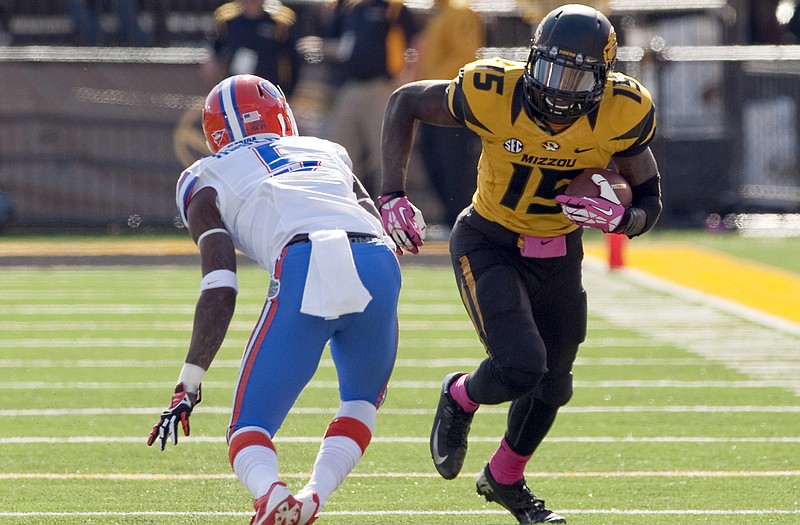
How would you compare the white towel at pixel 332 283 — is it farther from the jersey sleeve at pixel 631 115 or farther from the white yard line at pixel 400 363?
the white yard line at pixel 400 363

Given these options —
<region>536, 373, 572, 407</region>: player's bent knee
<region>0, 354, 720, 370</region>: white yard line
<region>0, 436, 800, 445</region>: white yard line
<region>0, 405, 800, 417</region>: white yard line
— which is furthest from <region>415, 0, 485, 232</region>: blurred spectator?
<region>536, 373, 572, 407</region>: player's bent knee

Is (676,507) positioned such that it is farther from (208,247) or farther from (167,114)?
(167,114)

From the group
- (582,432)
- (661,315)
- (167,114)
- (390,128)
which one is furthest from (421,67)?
(390,128)

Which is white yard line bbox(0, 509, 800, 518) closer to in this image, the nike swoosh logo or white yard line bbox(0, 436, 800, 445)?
the nike swoosh logo

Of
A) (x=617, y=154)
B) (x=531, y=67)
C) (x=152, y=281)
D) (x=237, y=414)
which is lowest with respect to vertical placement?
(x=152, y=281)

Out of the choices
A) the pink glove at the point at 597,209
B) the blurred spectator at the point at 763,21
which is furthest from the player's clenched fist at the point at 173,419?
the blurred spectator at the point at 763,21

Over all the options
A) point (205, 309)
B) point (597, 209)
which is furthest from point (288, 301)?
point (597, 209)

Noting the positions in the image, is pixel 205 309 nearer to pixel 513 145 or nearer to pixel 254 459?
pixel 254 459

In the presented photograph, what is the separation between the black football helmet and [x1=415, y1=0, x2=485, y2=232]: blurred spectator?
26.6ft

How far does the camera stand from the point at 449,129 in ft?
44.6

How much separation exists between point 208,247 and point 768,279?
794 centimetres

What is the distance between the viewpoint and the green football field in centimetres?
495

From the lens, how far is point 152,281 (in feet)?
37.7

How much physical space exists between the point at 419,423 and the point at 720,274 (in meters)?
5.88
